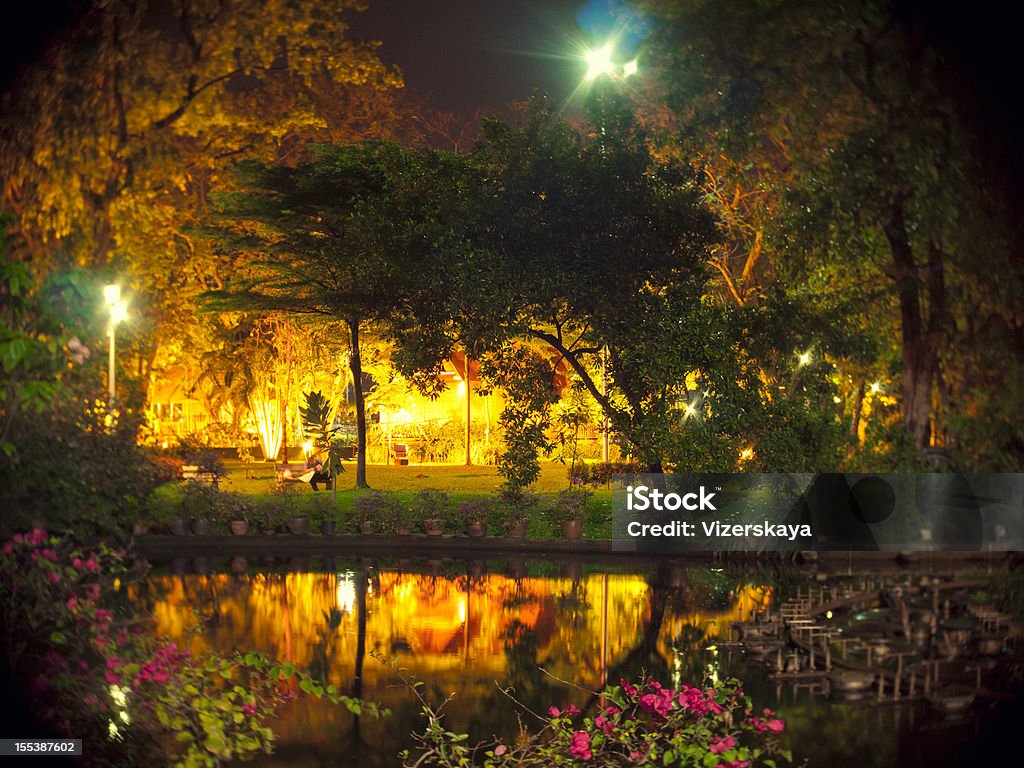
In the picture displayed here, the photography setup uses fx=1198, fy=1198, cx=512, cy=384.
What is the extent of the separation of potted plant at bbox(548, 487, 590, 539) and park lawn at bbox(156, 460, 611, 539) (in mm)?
267

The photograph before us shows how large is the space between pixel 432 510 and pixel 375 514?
46.7 inches

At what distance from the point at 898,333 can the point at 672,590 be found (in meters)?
9.48

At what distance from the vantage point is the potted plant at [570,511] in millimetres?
23844

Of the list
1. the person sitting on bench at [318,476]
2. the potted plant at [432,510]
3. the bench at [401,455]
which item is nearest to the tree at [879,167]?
the potted plant at [432,510]

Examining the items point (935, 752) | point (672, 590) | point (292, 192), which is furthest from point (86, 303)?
point (292, 192)

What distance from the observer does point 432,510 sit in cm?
2497

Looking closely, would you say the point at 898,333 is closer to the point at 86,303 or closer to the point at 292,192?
the point at 86,303

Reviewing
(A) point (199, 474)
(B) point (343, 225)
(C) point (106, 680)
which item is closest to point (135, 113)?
(C) point (106, 680)

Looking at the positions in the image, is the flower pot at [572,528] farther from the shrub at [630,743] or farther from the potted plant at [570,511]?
the shrub at [630,743]

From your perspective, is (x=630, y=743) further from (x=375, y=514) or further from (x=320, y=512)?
(x=320, y=512)

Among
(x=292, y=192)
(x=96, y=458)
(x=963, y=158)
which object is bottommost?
(x=96, y=458)

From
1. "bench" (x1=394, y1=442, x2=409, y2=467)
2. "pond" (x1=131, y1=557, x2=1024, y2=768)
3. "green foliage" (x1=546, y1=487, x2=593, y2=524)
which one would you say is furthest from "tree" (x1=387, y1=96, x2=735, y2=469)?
"bench" (x1=394, y1=442, x2=409, y2=467)

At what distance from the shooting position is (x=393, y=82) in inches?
496

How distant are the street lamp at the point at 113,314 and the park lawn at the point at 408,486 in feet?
26.4
